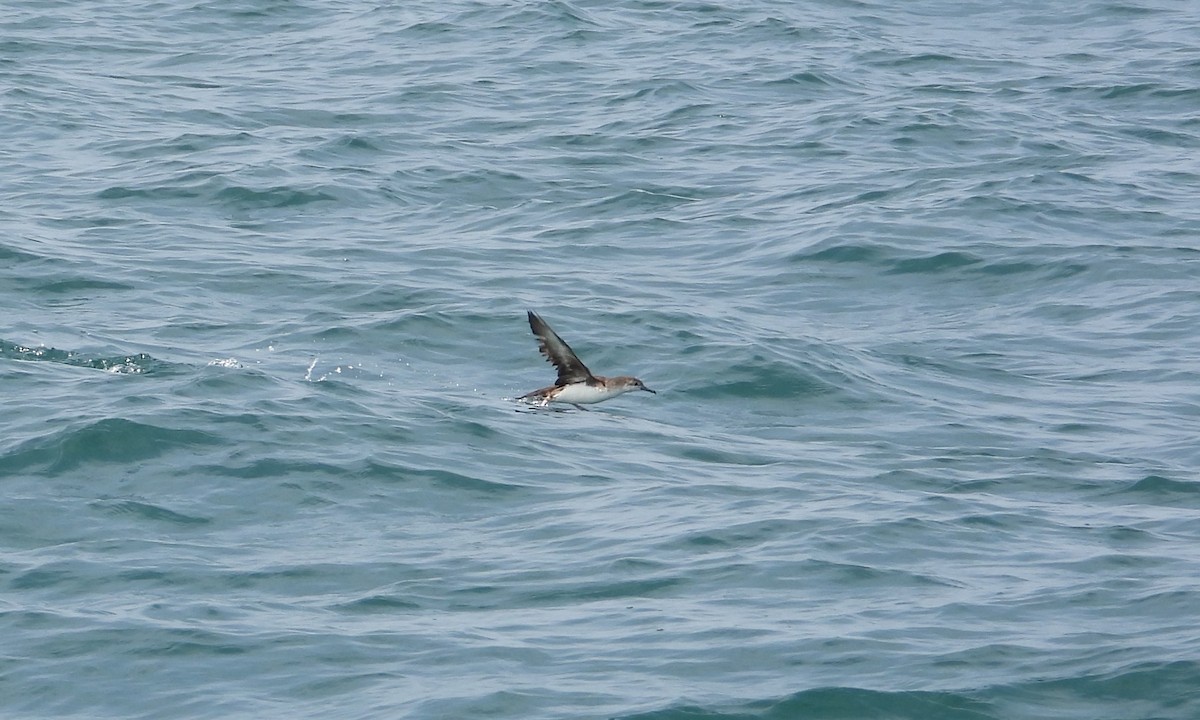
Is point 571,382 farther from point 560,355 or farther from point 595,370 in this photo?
point 595,370

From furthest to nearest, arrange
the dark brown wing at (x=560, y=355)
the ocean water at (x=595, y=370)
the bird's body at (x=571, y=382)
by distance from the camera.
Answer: the bird's body at (x=571, y=382)
the dark brown wing at (x=560, y=355)
the ocean water at (x=595, y=370)

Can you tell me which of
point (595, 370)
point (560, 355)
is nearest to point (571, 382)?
point (560, 355)

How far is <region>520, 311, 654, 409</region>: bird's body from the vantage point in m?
12.7

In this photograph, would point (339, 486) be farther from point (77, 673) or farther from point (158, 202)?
point (158, 202)

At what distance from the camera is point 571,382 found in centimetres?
1303

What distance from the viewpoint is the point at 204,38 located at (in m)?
25.5

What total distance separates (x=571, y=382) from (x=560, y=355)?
333mm

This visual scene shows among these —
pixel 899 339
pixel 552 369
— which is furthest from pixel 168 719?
pixel 899 339

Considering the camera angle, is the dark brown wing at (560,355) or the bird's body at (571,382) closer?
the dark brown wing at (560,355)

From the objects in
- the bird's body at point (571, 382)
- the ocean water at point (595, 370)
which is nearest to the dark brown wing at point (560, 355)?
the bird's body at point (571, 382)

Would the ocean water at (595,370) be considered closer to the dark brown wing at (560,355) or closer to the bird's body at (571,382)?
the bird's body at (571,382)

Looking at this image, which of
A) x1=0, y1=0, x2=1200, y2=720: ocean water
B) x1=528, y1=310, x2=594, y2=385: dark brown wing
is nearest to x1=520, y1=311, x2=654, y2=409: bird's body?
x1=528, y1=310, x2=594, y2=385: dark brown wing

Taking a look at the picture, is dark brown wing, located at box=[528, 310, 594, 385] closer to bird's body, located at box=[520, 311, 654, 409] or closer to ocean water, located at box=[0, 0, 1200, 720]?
bird's body, located at box=[520, 311, 654, 409]

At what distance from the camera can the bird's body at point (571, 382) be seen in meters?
12.7
